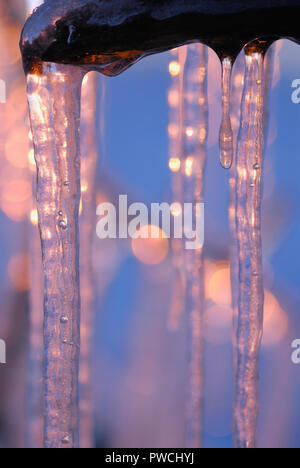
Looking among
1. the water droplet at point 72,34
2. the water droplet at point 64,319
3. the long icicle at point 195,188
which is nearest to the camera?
the water droplet at point 72,34

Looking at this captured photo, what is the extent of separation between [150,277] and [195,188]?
0.17 m

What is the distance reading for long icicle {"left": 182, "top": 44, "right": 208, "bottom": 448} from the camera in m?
0.70

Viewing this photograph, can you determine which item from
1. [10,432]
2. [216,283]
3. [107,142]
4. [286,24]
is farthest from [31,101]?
[10,432]

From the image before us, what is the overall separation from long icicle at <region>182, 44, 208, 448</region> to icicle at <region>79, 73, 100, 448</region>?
0.16 m

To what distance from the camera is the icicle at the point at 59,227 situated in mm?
381

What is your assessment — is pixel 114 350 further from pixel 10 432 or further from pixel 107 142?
pixel 107 142

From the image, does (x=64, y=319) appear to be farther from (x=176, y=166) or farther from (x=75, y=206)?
(x=176, y=166)

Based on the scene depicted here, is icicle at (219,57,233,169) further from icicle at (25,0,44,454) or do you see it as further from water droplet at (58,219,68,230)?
icicle at (25,0,44,454)

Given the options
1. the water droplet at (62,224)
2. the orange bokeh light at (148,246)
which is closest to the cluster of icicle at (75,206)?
the water droplet at (62,224)

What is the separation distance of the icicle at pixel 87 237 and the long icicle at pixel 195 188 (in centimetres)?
16

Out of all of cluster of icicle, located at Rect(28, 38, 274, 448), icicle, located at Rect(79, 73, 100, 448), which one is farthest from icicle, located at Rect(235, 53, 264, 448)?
icicle, located at Rect(79, 73, 100, 448)

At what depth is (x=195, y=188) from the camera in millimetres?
714

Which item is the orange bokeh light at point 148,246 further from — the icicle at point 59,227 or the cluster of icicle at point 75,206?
the icicle at point 59,227

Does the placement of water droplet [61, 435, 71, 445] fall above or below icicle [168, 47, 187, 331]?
below
